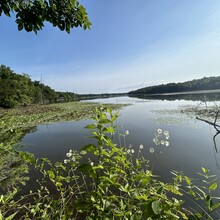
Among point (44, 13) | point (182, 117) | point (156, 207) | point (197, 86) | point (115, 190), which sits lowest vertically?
point (182, 117)

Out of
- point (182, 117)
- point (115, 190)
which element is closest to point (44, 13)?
point (115, 190)

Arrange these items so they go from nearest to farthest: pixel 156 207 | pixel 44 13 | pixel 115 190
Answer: pixel 156 207 < pixel 115 190 < pixel 44 13

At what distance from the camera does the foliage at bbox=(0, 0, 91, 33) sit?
1891mm

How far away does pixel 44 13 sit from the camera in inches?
77.3

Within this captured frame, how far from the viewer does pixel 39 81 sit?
69.9m

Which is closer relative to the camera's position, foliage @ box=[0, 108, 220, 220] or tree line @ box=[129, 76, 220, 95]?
foliage @ box=[0, 108, 220, 220]

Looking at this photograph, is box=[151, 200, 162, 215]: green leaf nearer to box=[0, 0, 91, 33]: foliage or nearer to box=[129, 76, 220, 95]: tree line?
box=[0, 0, 91, 33]: foliage

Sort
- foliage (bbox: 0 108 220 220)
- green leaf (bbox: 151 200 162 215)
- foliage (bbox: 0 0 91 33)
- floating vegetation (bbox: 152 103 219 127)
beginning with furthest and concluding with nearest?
1. floating vegetation (bbox: 152 103 219 127)
2. foliage (bbox: 0 0 91 33)
3. foliage (bbox: 0 108 220 220)
4. green leaf (bbox: 151 200 162 215)

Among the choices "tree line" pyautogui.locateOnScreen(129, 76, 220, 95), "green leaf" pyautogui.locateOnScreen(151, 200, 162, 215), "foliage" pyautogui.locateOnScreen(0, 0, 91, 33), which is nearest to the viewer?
"green leaf" pyautogui.locateOnScreen(151, 200, 162, 215)

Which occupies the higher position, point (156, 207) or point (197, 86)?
point (197, 86)

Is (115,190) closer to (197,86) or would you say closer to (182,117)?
(182,117)

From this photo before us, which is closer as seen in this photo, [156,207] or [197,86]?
[156,207]

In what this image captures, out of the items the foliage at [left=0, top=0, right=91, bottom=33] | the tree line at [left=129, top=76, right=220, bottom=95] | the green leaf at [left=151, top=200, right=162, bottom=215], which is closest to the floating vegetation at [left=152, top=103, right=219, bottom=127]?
the foliage at [left=0, top=0, right=91, bottom=33]

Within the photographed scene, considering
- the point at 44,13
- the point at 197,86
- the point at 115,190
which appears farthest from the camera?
the point at 197,86
